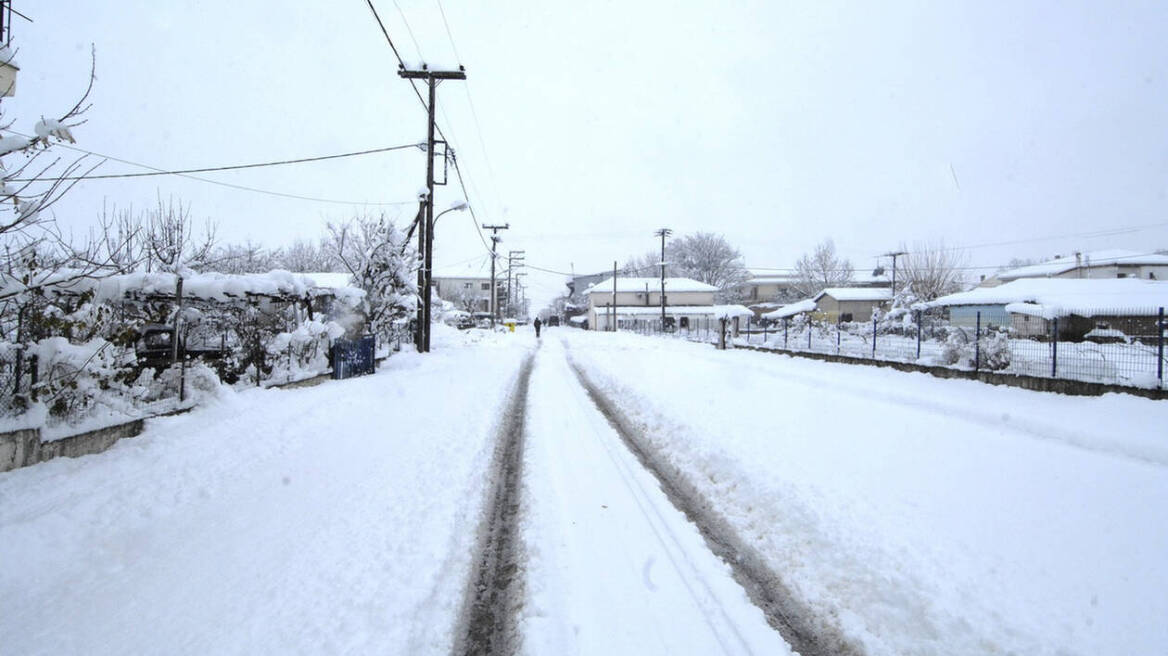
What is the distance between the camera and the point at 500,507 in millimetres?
5199

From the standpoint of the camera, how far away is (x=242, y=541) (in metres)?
4.38

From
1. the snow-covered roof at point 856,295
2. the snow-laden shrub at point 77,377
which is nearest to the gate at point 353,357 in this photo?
the snow-laden shrub at point 77,377

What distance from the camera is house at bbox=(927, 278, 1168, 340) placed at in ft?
66.5

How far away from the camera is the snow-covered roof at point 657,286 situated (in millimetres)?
67000

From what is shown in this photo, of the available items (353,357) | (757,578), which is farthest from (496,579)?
(353,357)

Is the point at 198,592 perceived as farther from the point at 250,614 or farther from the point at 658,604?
the point at 658,604

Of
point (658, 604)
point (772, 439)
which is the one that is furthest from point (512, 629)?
point (772, 439)

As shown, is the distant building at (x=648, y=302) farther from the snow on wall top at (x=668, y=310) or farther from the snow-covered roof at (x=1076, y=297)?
the snow-covered roof at (x=1076, y=297)

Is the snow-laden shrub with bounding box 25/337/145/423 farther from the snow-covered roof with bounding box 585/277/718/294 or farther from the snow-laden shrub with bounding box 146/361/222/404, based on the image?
the snow-covered roof with bounding box 585/277/718/294

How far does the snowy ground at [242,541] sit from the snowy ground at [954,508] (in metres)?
2.71

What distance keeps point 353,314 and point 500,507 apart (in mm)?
13322

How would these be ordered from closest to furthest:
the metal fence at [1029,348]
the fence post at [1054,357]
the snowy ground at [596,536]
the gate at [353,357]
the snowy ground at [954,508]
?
1. the snowy ground at [596,536]
2. the snowy ground at [954,508]
3. the metal fence at [1029,348]
4. the fence post at [1054,357]
5. the gate at [353,357]

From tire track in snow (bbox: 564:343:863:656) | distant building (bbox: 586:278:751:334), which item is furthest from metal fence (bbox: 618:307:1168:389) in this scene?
distant building (bbox: 586:278:751:334)

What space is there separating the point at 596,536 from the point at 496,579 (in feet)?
3.19
